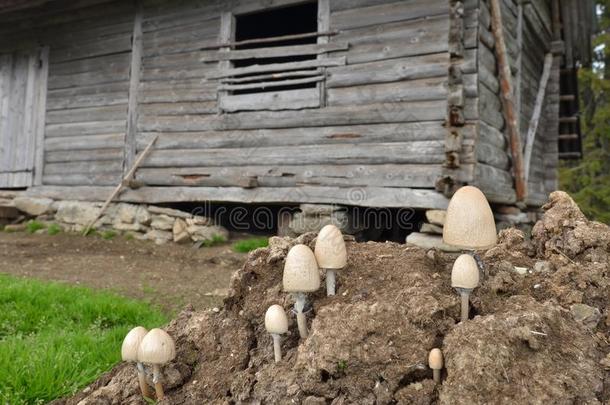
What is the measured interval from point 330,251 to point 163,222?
6.83 m

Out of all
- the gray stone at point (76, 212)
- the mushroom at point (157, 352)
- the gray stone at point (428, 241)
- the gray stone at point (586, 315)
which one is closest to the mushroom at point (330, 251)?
the mushroom at point (157, 352)

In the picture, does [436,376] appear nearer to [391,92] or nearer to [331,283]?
[331,283]

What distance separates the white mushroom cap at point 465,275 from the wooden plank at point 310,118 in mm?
4745

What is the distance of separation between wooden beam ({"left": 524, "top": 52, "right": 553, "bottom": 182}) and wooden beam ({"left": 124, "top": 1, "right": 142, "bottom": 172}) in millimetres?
6980

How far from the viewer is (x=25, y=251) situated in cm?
731

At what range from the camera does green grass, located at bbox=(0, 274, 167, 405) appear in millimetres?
2457

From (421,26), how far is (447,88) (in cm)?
97

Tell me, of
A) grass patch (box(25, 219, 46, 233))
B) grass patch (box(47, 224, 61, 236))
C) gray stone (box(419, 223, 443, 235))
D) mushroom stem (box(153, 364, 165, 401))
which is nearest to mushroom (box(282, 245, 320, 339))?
mushroom stem (box(153, 364, 165, 401))

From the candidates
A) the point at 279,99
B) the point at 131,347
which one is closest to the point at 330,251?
the point at 131,347

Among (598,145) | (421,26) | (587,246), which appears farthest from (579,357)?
(598,145)

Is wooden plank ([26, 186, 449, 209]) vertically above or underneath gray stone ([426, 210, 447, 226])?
above

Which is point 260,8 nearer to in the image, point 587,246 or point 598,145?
point 587,246

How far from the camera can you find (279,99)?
722cm

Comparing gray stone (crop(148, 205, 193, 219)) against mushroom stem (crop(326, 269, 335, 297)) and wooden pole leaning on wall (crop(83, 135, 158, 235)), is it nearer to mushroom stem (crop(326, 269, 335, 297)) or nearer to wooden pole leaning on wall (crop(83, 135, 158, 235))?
wooden pole leaning on wall (crop(83, 135, 158, 235))
